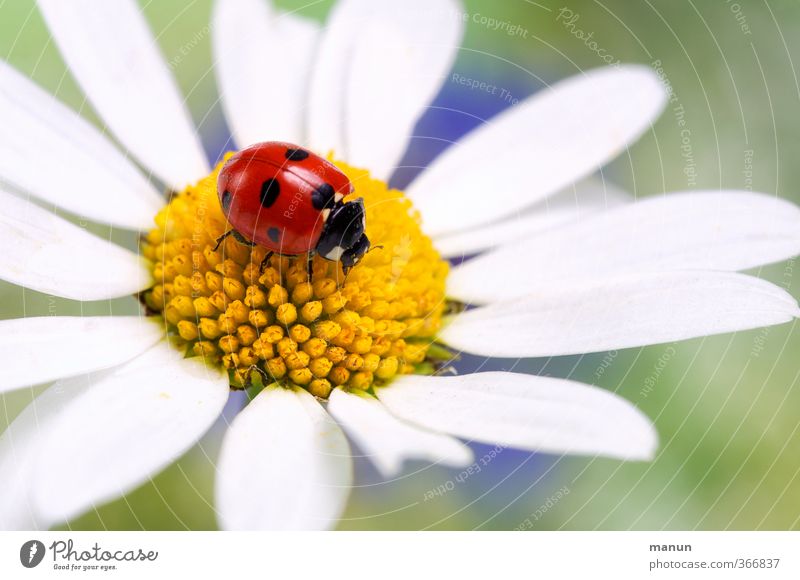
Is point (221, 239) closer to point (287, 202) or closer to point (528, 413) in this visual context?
point (287, 202)

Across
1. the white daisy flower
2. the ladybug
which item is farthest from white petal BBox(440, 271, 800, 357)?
the ladybug

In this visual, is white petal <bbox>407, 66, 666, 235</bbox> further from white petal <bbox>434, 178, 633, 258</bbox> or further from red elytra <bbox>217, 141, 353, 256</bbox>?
red elytra <bbox>217, 141, 353, 256</bbox>

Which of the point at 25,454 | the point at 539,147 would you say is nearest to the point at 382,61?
the point at 539,147

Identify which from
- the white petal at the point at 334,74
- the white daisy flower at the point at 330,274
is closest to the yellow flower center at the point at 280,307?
the white daisy flower at the point at 330,274

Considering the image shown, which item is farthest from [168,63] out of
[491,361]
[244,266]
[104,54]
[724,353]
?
[724,353]
